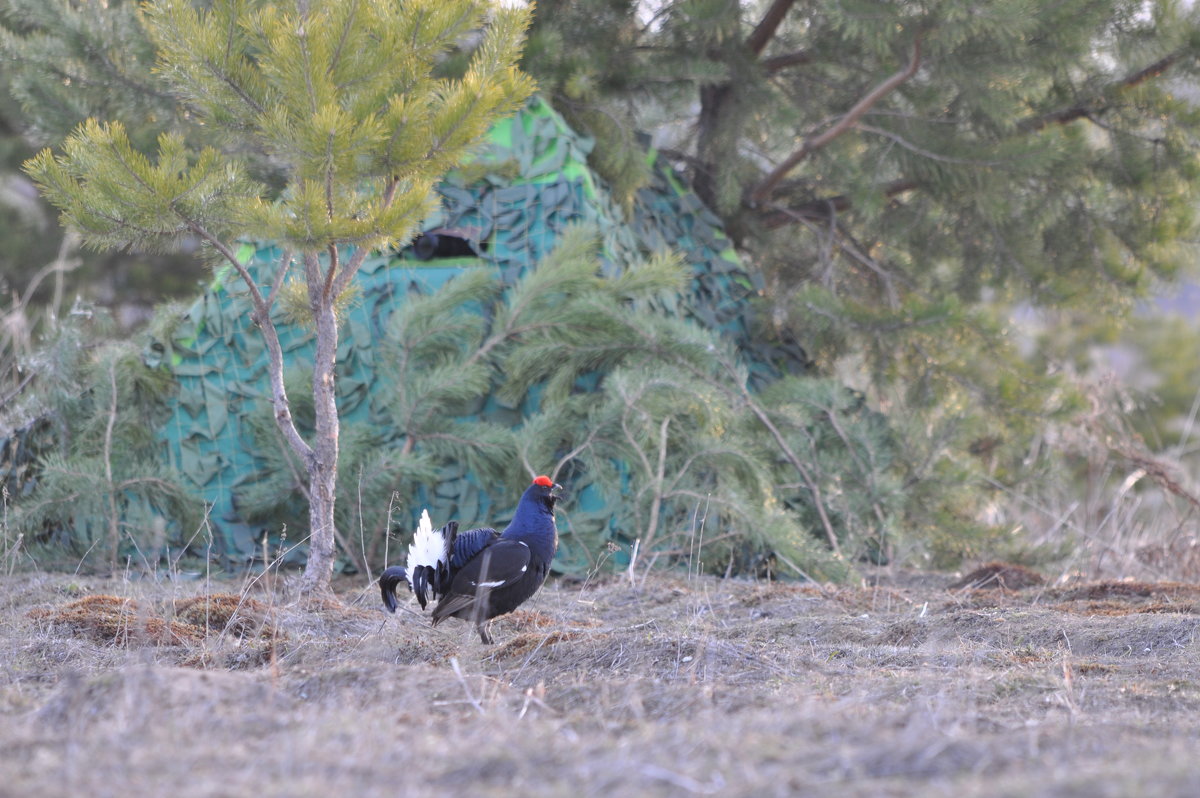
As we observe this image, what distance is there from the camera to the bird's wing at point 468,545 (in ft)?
13.1

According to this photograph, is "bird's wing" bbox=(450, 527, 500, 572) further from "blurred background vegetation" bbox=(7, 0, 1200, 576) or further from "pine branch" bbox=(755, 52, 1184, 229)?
"pine branch" bbox=(755, 52, 1184, 229)

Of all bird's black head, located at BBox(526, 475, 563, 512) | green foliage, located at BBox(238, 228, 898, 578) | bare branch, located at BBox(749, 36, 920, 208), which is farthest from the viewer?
bare branch, located at BBox(749, 36, 920, 208)

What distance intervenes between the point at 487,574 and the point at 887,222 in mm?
4696

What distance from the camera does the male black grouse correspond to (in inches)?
151

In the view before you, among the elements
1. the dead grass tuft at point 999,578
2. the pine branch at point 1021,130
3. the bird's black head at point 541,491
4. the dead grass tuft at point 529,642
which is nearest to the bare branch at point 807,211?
the pine branch at point 1021,130

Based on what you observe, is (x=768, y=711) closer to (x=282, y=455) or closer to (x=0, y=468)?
(x=282, y=455)

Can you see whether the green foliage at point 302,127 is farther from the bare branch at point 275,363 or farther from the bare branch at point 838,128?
the bare branch at point 838,128

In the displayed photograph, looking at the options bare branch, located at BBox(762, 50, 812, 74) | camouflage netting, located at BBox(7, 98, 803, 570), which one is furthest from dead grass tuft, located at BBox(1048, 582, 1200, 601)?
bare branch, located at BBox(762, 50, 812, 74)

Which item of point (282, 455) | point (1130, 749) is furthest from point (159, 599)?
point (1130, 749)

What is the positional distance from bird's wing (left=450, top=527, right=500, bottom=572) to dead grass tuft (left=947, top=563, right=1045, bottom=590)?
97.4 inches

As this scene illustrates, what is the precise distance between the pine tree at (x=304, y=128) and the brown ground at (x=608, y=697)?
4.36 feet

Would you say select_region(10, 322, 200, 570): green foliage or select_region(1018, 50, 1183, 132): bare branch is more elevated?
select_region(1018, 50, 1183, 132): bare branch

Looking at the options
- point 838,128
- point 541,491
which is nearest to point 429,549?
point 541,491

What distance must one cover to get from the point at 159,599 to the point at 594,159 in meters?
3.62
